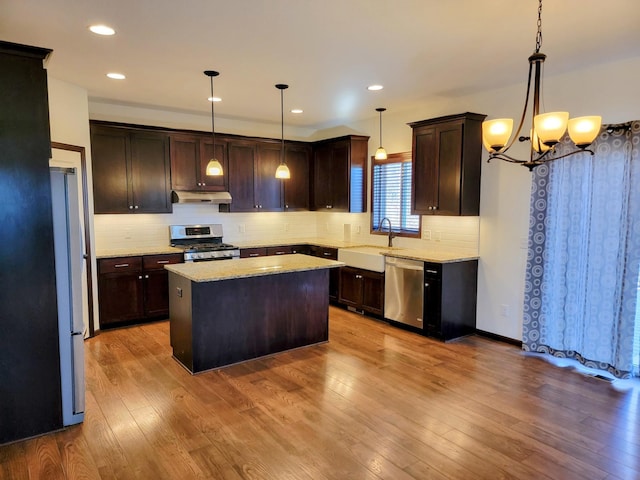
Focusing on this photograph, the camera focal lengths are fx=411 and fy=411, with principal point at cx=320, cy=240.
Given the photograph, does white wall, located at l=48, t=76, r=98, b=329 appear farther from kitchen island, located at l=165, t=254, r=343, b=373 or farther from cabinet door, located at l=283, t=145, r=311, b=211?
cabinet door, located at l=283, t=145, r=311, b=211

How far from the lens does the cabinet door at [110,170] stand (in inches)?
199

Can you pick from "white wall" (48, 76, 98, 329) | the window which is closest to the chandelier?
the window

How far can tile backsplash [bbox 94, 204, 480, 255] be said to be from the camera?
5.16 meters

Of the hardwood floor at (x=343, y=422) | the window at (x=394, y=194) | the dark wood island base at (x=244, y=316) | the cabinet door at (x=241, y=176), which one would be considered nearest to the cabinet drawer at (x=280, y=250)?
the cabinet door at (x=241, y=176)

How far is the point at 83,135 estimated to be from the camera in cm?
458

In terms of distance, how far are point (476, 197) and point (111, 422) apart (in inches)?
164

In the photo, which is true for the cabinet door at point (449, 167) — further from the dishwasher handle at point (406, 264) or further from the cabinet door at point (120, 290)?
the cabinet door at point (120, 290)

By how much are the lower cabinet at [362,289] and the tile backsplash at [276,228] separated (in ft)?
2.37

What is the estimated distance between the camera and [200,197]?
573cm

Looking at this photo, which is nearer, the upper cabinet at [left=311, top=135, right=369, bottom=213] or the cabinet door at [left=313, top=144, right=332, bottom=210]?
the upper cabinet at [left=311, top=135, right=369, bottom=213]

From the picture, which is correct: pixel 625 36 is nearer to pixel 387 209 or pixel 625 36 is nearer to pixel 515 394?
pixel 515 394

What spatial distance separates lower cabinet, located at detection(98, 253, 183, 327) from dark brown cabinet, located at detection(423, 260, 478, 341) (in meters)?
3.21

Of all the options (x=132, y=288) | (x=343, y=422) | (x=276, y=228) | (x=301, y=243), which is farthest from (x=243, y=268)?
(x=276, y=228)

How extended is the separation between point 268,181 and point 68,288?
13.2ft
